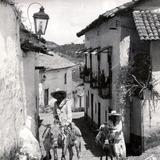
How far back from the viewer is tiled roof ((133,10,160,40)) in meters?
14.4

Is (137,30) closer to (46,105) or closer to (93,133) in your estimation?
(93,133)

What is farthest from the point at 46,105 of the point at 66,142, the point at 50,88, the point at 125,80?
the point at 66,142

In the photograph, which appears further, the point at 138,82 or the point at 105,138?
the point at 138,82

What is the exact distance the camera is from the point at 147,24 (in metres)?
14.9

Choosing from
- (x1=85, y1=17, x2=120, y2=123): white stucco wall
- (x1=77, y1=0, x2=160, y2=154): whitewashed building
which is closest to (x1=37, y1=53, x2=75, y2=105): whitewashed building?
(x1=85, y1=17, x2=120, y2=123): white stucco wall

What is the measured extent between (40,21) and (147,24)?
17.0ft

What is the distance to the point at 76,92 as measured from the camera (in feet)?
140

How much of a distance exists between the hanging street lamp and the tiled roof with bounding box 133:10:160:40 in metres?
4.33

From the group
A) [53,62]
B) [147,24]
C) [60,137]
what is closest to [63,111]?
[60,137]

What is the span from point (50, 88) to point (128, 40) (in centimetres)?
1977

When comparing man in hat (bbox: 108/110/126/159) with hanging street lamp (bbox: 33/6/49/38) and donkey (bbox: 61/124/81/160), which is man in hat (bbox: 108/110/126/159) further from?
hanging street lamp (bbox: 33/6/49/38)

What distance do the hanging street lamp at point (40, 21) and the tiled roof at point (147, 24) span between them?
4.33 metres

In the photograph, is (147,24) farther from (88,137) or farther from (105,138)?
(88,137)

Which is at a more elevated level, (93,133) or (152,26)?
(152,26)
